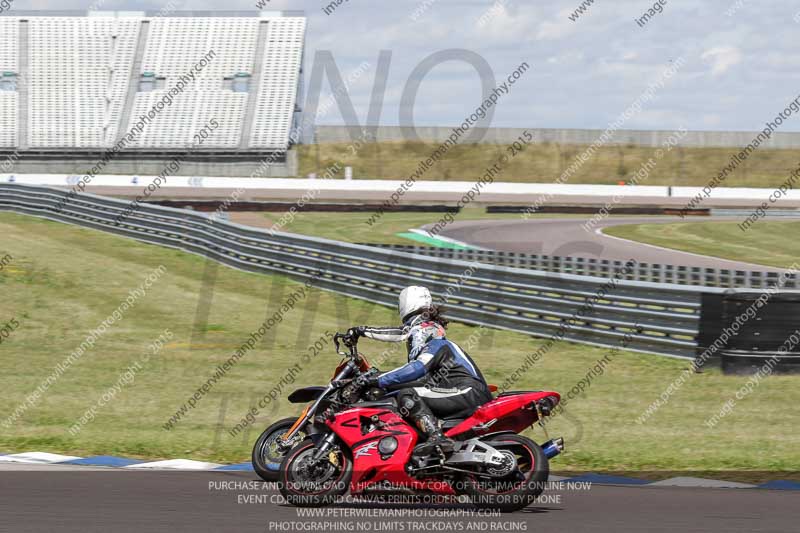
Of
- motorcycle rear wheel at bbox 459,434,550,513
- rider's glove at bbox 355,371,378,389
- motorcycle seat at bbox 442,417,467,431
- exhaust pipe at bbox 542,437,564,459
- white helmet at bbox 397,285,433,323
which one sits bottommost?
motorcycle rear wheel at bbox 459,434,550,513

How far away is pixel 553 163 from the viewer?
7288cm

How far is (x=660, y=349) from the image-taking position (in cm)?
1506

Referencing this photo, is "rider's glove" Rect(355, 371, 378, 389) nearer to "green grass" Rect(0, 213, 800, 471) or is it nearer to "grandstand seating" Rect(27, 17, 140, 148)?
"green grass" Rect(0, 213, 800, 471)

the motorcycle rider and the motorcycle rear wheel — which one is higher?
the motorcycle rider

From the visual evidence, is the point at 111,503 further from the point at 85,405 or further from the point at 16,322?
the point at 16,322

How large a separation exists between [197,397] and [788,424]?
6.72 m

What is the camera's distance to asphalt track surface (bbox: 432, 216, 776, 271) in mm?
30169

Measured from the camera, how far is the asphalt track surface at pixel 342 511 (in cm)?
657

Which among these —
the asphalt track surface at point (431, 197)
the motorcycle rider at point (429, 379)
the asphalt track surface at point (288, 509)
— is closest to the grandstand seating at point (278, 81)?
the asphalt track surface at point (431, 197)

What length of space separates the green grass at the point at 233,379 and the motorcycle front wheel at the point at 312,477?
8.27ft

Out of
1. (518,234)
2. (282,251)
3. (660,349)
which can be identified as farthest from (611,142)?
(660,349)

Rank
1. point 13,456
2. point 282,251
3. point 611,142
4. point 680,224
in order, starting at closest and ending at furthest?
1. point 13,456
2. point 282,251
3. point 680,224
4. point 611,142

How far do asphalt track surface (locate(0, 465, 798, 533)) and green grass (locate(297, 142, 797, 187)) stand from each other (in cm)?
6069

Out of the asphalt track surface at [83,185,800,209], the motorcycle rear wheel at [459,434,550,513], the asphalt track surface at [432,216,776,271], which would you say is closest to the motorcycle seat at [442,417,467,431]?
the motorcycle rear wheel at [459,434,550,513]
